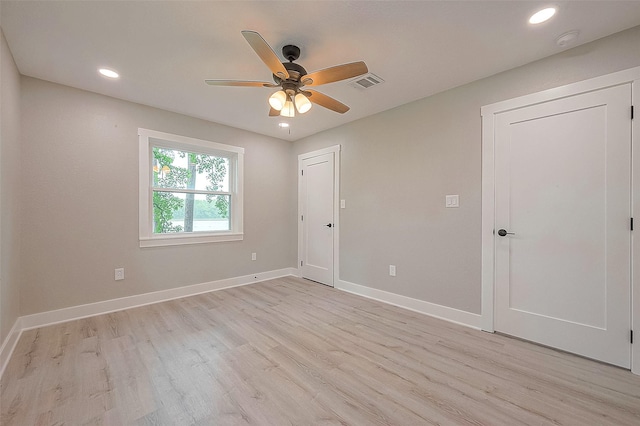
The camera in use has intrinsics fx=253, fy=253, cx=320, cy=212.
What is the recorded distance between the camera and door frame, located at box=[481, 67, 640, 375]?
72.9 inches

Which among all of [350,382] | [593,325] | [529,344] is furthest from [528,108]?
[350,382]

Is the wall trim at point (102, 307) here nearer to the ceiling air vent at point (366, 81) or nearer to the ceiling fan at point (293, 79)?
the ceiling fan at point (293, 79)

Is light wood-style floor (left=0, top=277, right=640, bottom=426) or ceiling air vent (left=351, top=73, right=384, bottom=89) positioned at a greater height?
ceiling air vent (left=351, top=73, right=384, bottom=89)

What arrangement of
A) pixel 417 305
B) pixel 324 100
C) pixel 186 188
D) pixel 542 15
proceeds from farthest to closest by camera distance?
pixel 186 188
pixel 417 305
pixel 324 100
pixel 542 15

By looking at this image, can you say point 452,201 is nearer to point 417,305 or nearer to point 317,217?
point 417,305

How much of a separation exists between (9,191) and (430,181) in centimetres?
400

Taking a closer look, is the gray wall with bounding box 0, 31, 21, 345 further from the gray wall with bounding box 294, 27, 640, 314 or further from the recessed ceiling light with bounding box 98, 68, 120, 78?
the gray wall with bounding box 294, 27, 640, 314

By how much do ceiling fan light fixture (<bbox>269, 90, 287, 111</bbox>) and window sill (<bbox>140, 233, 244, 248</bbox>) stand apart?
8.11ft

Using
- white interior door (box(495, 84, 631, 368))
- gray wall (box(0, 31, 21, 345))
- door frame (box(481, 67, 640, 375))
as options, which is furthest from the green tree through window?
white interior door (box(495, 84, 631, 368))

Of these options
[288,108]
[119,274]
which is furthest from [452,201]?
[119,274]

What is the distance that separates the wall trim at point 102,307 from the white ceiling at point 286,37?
2396 millimetres

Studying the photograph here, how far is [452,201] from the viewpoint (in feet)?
9.11

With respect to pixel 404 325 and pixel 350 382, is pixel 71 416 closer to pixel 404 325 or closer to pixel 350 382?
pixel 350 382

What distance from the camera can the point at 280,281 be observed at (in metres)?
4.32
